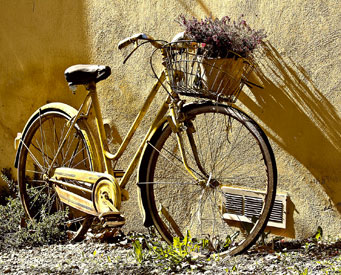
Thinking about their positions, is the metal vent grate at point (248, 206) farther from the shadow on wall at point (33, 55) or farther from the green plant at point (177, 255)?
the shadow on wall at point (33, 55)

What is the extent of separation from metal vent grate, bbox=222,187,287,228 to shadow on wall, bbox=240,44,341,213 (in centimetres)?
34

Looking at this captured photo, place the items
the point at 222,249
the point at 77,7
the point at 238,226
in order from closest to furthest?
the point at 222,249 < the point at 238,226 < the point at 77,7

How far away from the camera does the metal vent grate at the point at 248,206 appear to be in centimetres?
392

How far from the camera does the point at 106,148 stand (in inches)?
166

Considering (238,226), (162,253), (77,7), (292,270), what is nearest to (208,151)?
(238,226)

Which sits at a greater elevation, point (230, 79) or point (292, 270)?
point (230, 79)

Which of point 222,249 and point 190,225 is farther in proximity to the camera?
point 190,225

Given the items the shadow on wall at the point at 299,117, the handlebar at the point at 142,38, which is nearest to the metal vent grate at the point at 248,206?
the shadow on wall at the point at 299,117

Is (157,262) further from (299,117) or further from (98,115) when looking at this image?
(299,117)

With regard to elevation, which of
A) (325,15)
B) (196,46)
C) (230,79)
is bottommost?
(230,79)

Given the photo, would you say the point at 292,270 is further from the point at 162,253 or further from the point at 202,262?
the point at 162,253

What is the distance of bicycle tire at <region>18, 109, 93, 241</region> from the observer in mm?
4707

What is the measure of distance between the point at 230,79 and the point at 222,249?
1195 millimetres

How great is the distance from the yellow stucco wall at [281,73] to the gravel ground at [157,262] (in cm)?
30
